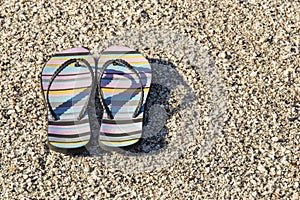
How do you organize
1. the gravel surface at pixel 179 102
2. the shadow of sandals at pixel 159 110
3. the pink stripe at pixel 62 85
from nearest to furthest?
the gravel surface at pixel 179 102, the shadow of sandals at pixel 159 110, the pink stripe at pixel 62 85

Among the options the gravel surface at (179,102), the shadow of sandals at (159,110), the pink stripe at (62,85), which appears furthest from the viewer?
the pink stripe at (62,85)

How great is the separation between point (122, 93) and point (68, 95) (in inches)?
9.2

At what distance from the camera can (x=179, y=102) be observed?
8.89 feet

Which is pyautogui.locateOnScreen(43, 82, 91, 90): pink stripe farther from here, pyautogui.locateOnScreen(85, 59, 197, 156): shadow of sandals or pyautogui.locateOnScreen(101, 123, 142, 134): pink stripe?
pyautogui.locateOnScreen(101, 123, 142, 134): pink stripe

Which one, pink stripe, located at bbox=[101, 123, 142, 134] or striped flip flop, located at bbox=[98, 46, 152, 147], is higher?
striped flip flop, located at bbox=[98, 46, 152, 147]

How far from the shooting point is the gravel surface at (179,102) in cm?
245

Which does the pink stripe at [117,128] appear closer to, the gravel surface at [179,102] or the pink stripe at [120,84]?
the gravel surface at [179,102]

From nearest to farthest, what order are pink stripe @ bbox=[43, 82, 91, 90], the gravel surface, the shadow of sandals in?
the gravel surface → the shadow of sandals → pink stripe @ bbox=[43, 82, 91, 90]

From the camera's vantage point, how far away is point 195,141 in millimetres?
2578

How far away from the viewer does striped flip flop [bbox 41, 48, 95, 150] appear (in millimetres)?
2502

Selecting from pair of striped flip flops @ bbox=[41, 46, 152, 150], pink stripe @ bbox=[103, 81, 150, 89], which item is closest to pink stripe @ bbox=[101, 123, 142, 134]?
pair of striped flip flops @ bbox=[41, 46, 152, 150]

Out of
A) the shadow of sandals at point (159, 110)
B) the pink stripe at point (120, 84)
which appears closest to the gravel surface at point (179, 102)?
the shadow of sandals at point (159, 110)

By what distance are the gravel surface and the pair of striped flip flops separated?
0.24 feet

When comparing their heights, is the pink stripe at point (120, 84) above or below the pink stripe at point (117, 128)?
above
